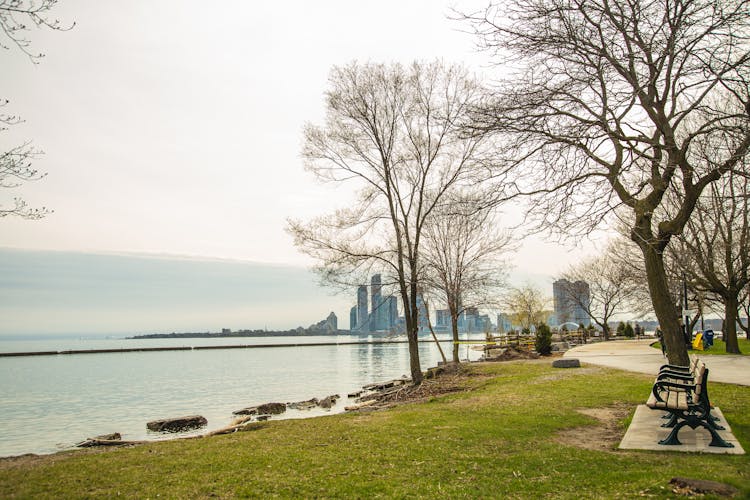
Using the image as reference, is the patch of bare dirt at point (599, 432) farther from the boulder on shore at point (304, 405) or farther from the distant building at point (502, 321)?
the distant building at point (502, 321)

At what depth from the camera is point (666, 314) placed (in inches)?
412

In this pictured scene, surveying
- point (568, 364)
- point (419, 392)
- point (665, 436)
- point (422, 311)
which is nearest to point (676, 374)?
point (665, 436)

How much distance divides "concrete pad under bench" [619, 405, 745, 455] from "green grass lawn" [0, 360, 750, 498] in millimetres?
278

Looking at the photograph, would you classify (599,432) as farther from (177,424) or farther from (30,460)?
(177,424)

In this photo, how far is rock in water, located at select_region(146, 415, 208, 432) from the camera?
16.4 m

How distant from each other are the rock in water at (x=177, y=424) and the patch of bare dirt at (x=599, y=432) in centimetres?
1244

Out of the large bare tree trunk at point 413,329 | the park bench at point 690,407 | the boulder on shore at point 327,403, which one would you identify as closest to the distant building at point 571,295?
the large bare tree trunk at point 413,329

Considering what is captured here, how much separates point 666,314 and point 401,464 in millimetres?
6974

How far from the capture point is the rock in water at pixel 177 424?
1639 cm

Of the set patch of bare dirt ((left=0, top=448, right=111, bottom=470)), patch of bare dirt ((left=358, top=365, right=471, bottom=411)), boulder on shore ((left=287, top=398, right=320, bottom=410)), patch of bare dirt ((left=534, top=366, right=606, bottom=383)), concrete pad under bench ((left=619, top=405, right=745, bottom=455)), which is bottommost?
boulder on shore ((left=287, top=398, right=320, bottom=410))

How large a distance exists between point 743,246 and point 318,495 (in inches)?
977

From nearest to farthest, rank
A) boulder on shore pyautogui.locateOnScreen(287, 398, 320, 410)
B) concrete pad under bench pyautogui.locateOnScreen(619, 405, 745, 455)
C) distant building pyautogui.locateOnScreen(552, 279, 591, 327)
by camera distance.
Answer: concrete pad under bench pyautogui.locateOnScreen(619, 405, 745, 455) < boulder on shore pyautogui.locateOnScreen(287, 398, 320, 410) < distant building pyautogui.locateOnScreen(552, 279, 591, 327)

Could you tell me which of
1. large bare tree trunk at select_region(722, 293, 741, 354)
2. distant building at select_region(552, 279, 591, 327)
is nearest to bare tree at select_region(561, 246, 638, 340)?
distant building at select_region(552, 279, 591, 327)

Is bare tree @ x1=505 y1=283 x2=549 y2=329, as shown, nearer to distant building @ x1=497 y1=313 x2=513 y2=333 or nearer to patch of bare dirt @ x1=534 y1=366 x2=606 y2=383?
distant building @ x1=497 y1=313 x2=513 y2=333
